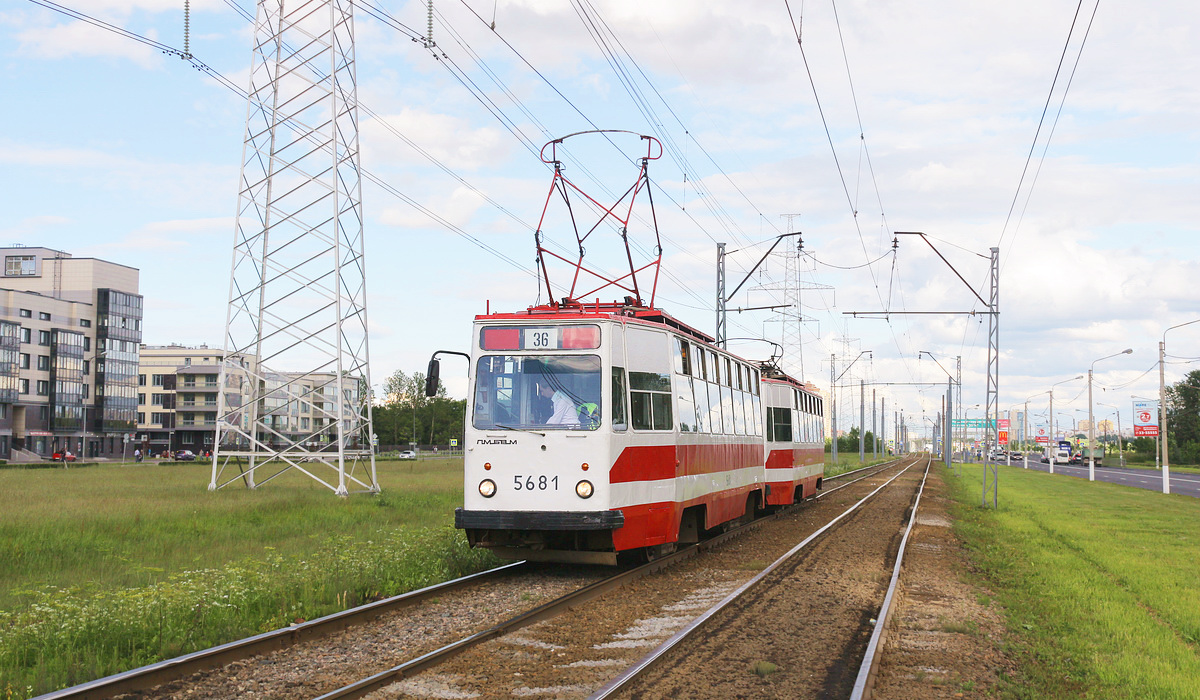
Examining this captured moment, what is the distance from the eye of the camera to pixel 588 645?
900cm

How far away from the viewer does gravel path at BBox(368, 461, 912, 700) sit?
24.5ft

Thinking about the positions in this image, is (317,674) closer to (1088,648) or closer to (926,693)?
(926,693)

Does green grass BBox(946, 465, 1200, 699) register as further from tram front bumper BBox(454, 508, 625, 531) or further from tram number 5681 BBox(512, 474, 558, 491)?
tram number 5681 BBox(512, 474, 558, 491)

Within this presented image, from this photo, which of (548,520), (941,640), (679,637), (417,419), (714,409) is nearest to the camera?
(679,637)

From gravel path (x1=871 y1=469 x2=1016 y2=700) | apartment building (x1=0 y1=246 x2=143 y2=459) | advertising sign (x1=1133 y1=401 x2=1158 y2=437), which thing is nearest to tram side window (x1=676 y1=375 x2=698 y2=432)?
gravel path (x1=871 y1=469 x2=1016 y2=700)

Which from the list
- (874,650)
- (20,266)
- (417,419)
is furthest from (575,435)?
(417,419)

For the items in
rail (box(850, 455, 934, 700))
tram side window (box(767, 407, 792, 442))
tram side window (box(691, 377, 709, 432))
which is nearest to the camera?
rail (box(850, 455, 934, 700))

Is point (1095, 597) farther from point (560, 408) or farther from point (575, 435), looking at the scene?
point (560, 408)

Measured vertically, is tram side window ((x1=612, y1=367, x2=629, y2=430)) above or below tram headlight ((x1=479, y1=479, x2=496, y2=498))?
above

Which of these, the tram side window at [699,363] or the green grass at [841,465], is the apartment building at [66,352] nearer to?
the green grass at [841,465]

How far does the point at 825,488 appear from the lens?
133 feet

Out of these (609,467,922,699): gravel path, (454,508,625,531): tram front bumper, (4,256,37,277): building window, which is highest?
(4,256,37,277): building window

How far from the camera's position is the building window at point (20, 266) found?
107 m

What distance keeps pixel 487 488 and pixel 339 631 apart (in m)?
3.58
